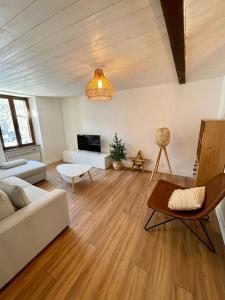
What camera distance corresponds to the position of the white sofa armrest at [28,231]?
1211 millimetres

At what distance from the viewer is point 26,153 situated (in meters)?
4.09

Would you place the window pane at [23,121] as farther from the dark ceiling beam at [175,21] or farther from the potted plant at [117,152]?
the dark ceiling beam at [175,21]

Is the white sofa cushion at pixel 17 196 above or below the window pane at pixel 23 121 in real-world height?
below

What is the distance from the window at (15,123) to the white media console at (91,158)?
4.52 ft

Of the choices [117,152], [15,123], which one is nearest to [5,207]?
[117,152]

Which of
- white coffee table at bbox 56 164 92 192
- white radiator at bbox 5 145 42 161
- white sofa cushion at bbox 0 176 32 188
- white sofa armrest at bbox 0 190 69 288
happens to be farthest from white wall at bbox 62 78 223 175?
white sofa armrest at bbox 0 190 69 288

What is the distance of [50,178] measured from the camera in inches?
137

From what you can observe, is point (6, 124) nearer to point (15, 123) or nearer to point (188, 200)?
point (15, 123)

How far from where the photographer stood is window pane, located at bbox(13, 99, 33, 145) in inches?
157

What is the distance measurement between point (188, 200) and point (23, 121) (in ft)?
15.5

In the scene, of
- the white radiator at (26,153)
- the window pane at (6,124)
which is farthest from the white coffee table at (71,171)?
the window pane at (6,124)

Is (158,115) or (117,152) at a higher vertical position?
(158,115)

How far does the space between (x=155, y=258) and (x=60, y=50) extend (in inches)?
97.8

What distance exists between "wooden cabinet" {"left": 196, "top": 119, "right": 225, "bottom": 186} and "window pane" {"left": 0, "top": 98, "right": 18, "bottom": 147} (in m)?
4.65
